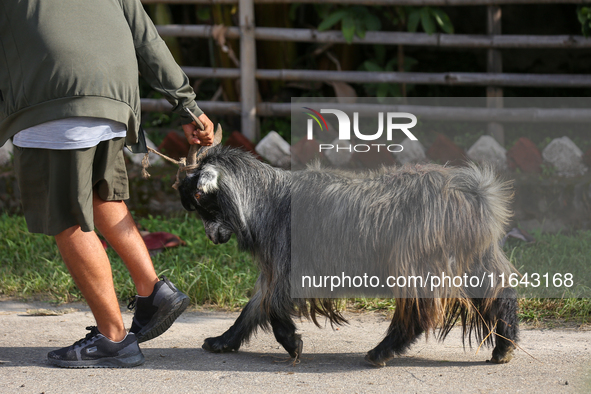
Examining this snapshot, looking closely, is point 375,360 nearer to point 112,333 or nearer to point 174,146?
point 112,333

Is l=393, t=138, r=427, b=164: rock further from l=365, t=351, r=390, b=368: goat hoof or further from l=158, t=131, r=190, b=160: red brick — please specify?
l=365, t=351, r=390, b=368: goat hoof

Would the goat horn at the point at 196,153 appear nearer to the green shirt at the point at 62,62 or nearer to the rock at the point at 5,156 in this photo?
the green shirt at the point at 62,62

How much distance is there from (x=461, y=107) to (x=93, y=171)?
3656mm

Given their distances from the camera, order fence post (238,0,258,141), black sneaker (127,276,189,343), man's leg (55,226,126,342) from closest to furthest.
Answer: man's leg (55,226,126,342) → black sneaker (127,276,189,343) → fence post (238,0,258,141)

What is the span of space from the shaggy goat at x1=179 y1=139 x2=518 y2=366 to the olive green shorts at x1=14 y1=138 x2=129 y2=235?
0.48 metres

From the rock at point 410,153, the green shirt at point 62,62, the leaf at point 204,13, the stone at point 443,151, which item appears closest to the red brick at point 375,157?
the rock at point 410,153

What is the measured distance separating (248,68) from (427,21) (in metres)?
1.59

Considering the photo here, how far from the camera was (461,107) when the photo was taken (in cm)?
563

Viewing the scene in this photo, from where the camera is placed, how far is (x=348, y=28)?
18.2 feet

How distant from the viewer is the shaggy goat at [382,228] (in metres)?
2.82

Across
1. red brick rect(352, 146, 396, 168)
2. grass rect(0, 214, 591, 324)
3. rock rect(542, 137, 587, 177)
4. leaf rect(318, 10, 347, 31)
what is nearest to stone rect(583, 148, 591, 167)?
rock rect(542, 137, 587, 177)

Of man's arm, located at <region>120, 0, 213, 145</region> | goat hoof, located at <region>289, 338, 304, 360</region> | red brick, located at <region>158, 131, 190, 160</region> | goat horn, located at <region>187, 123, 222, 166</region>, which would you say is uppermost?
man's arm, located at <region>120, 0, 213, 145</region>

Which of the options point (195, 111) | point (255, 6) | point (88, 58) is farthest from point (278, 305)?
point (255, 6)

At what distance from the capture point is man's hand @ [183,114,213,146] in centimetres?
310
